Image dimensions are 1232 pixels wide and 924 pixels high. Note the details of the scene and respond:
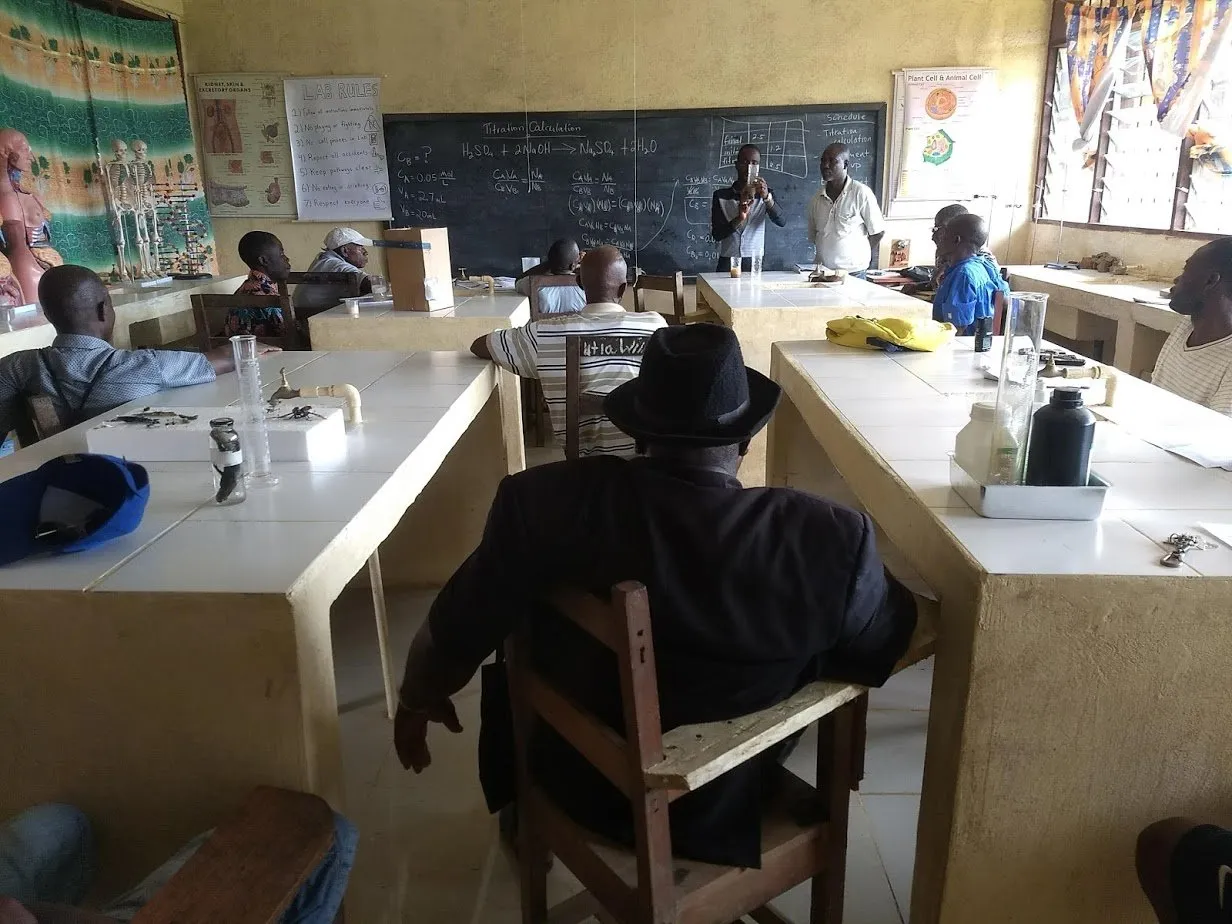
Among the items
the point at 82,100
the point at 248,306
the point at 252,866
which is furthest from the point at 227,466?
the point at 82,100

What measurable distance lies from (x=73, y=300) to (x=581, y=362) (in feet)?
4.03

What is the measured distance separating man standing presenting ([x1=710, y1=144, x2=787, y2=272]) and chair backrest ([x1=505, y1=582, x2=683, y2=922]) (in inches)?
147

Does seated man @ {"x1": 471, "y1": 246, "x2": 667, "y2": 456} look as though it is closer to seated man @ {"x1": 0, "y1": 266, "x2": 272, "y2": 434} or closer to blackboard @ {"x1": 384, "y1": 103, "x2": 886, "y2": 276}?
seated man @ {"x1": 0, "y1": 266, "x2": 272, "y2": 434}

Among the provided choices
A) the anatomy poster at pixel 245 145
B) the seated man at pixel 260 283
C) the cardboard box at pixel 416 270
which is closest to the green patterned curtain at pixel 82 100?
the anatomy poster at pixel 245 145

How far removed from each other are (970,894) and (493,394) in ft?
6.14

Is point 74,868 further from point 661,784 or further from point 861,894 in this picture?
point 861,894

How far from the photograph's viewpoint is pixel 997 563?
1.07m

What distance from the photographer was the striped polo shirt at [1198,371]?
6.91 feet

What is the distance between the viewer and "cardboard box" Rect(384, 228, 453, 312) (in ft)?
9.85

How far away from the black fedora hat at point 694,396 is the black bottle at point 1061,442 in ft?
1.27

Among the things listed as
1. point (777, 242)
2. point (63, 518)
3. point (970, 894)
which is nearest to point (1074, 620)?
point (970, 894)

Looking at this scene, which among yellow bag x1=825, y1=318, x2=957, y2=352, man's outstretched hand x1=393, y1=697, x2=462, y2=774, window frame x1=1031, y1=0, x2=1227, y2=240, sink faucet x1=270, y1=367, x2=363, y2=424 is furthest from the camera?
window frame x1=1031, y1=0, x2=1227, y2=240

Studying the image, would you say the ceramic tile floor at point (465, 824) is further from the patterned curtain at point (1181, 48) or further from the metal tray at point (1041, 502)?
the patterned curtain at point (1181, 48)

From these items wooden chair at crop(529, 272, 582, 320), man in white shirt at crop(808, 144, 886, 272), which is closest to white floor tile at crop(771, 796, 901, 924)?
wooden chair at crop(529, 272, 582, 320)
